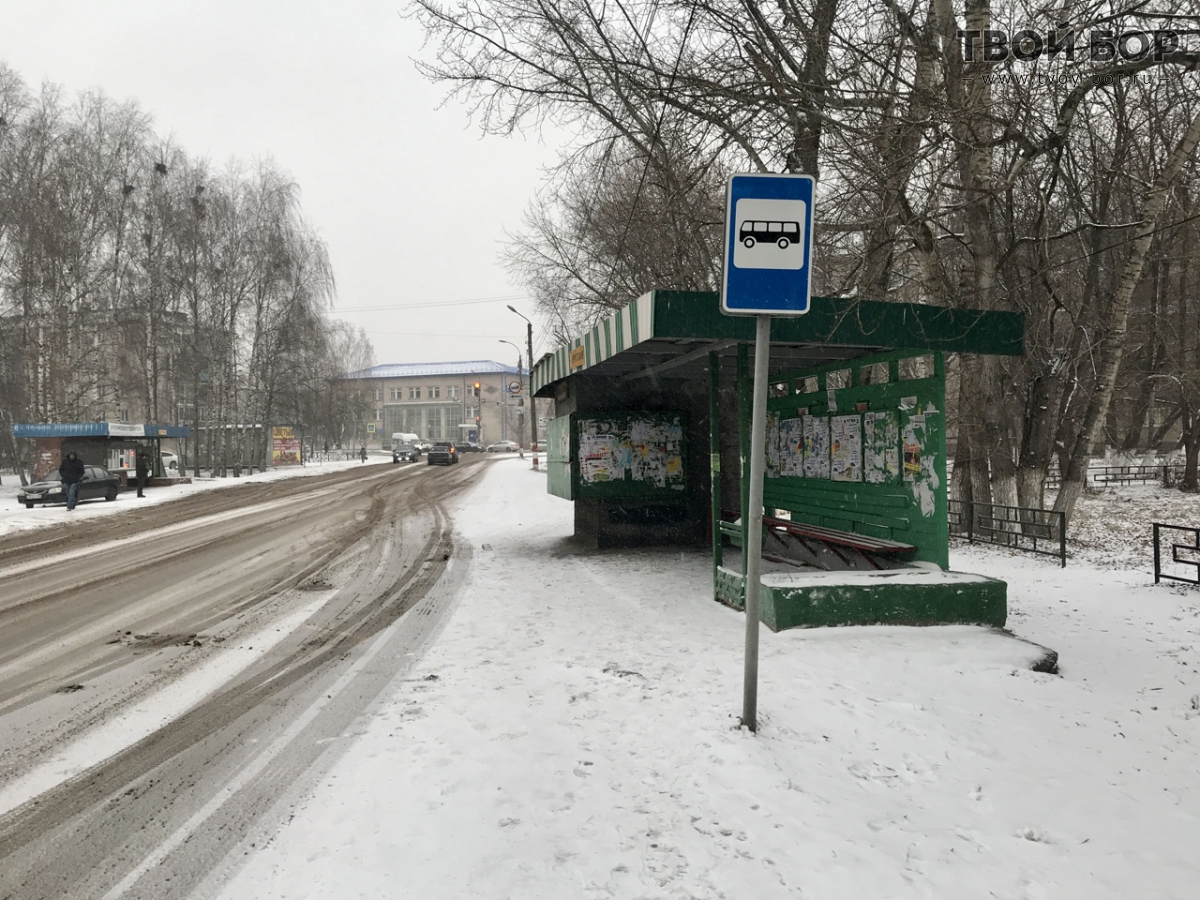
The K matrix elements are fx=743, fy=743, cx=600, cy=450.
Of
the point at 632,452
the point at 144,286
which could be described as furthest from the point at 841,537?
the point at 144,286

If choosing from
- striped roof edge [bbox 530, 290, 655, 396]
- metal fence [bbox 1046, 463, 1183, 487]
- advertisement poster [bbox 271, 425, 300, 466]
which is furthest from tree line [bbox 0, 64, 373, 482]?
metal fence [bbox 1046, 463, 1183, 487]

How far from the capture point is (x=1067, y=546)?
12.3m

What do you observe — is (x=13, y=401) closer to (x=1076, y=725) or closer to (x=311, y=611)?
(x=311, y=611)

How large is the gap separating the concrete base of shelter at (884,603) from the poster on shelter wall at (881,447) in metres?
1.53

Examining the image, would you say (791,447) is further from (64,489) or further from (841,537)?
(64,489)

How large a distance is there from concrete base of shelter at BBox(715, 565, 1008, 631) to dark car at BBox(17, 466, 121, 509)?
68.8 ft

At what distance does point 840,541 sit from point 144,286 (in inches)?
1306

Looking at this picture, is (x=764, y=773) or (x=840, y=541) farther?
(x=840, y=541)

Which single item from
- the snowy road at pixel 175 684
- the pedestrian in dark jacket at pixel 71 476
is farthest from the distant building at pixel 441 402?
the snowy road at pixel 175 684

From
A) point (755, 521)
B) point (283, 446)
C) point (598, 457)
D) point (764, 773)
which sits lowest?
point (764, 773)

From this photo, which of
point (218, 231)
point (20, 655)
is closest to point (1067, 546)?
point (20, 655)

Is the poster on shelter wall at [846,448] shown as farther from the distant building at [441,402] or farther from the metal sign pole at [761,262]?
the distant building at [441,402]

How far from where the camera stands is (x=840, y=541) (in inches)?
291

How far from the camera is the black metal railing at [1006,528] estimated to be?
37.7ft
